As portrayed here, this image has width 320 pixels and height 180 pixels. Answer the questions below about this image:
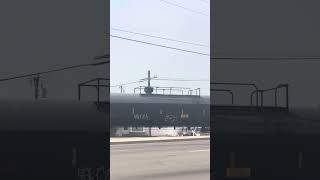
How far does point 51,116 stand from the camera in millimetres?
2854

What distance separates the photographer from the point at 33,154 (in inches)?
111

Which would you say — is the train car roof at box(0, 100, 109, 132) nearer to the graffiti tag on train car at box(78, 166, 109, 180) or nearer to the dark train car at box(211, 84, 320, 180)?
the graffiti tag on train car at box(78, 166, 109, 180)

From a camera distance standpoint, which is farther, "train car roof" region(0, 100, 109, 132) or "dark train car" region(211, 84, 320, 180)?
"dark train car" region(211, 84, 320, 180)

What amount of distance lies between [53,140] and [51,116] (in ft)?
0.38

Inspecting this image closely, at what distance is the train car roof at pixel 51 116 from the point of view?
2785 millimetres

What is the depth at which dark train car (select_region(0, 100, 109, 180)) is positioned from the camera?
9.16ft

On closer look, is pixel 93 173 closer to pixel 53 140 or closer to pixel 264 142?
pixel 53 140

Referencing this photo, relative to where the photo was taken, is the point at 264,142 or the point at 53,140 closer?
the point at 53,140

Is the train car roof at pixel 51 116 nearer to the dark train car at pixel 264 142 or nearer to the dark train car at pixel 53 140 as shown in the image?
the dark train car at pixel 53 140

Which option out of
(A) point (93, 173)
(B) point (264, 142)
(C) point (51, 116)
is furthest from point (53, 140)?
(B) point (264, 142)

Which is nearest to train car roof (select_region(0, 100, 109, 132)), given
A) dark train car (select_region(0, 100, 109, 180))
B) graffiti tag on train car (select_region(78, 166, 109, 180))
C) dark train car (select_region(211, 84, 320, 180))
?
dark train car (select_region(0, 100, 109, 180))

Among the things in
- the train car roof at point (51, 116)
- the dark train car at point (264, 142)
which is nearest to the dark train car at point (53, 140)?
the train car roof at point (51, 116)

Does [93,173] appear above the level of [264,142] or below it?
below

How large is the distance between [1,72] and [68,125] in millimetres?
408
